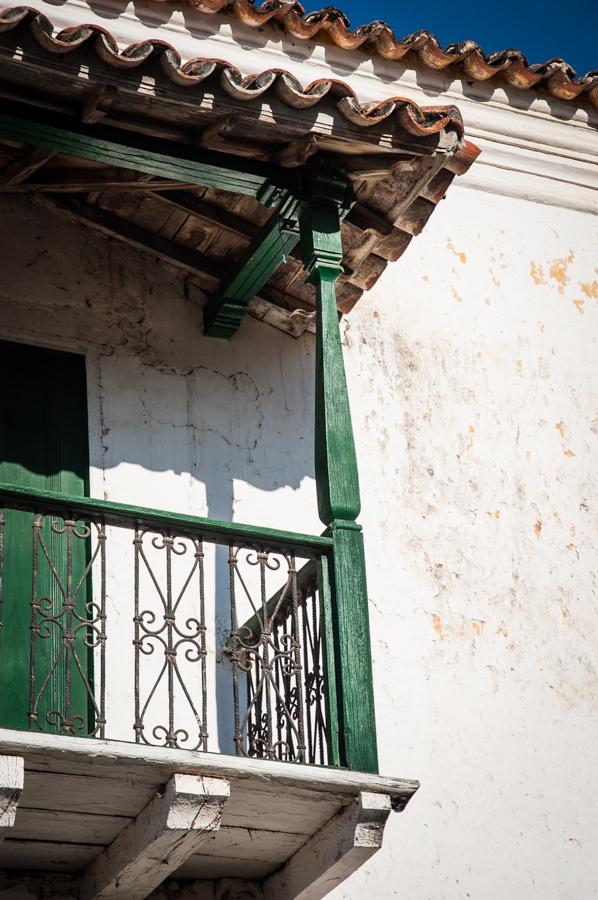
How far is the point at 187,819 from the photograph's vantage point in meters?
5.11

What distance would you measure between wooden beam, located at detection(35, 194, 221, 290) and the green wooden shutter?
0.74 m

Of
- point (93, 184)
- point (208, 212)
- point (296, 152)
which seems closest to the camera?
point (296, 152)

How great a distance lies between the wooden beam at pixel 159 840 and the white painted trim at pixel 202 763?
2.7 inches

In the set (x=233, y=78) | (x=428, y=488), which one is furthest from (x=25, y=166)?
(x=428, y=488)

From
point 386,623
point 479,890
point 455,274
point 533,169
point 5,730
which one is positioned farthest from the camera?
point 533,169

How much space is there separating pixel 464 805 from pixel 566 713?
79 centimetres

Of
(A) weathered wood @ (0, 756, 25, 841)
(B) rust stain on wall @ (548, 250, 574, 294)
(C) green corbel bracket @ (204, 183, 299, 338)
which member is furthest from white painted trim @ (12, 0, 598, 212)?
(A) weathered wood @ (0, 756, 25, 841)

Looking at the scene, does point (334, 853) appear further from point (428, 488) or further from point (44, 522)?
point (428, 488)

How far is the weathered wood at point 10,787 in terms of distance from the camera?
483 cm

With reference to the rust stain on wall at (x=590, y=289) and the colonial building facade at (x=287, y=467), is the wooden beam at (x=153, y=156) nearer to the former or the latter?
the colonial building facade at (x=287, y=467)

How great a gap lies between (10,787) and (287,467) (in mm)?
2665

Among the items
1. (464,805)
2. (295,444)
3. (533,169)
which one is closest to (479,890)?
(464,805)

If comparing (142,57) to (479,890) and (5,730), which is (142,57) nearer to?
(5,730)

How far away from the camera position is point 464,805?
21.8 feet
